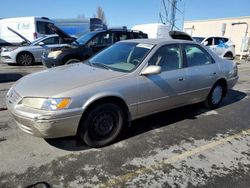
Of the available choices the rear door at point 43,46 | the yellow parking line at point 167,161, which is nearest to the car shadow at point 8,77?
the rear door at point 43,46

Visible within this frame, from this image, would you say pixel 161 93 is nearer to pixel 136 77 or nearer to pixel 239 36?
pixel 136 77

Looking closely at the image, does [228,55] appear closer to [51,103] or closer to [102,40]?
[102,40]

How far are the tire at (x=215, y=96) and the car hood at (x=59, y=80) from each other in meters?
2.52

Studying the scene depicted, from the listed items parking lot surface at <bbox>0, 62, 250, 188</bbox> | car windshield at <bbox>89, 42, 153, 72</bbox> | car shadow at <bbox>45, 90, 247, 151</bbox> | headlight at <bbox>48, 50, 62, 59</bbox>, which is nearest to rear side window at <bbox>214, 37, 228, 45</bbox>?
car shadow at <bbox>45, 90, 247, 151</bbox>

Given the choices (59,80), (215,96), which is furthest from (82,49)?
(59,80)

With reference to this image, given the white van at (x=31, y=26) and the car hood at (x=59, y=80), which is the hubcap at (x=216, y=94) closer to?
the car hood at (x=59, y=80)

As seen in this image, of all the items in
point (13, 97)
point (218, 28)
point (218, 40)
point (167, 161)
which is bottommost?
point (167, 161)

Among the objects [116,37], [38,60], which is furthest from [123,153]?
[38,60]

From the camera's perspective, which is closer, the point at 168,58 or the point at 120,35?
the point at 168,58

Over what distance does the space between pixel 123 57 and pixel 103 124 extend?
51.7 inches

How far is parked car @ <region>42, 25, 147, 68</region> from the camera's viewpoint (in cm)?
760

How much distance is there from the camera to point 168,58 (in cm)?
415

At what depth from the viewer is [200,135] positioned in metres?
3.97

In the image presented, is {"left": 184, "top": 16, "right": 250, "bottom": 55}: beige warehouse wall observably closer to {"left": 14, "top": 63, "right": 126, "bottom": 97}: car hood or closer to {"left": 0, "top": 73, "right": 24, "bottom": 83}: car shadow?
{"left": 0, "top": 73, "right": 24, "bottom": 83}: car shadow
